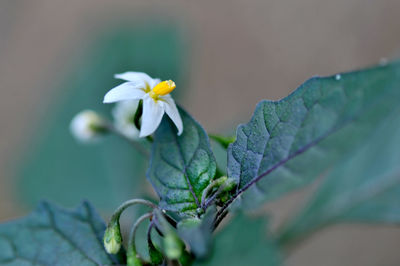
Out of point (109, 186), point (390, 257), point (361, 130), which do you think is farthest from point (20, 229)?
point (390, 257)

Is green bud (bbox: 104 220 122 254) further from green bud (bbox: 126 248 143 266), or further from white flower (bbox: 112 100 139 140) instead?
white flower (bbox: 112 100 139 140)

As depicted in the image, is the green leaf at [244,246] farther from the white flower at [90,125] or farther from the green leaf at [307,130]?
the white flower at [90,125]

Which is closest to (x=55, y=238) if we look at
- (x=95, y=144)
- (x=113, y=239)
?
(x=113, y=239)

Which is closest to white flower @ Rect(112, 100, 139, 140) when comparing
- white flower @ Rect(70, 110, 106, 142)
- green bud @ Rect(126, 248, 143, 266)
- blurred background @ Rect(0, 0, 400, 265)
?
white flower @ Rect(70, 110, 106, 142)

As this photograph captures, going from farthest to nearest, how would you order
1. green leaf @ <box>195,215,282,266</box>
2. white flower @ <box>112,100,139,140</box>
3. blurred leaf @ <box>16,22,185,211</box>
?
blurred leaf @ <box>16,22,185,211</box>
white flower @ <box>112,100,139,140</box>
green leaf @ <box>195,215,282,266</box>

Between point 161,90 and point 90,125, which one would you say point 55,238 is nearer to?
point 161,90

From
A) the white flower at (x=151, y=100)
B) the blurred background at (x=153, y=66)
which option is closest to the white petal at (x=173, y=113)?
the white flower at (x=151, y=100)
